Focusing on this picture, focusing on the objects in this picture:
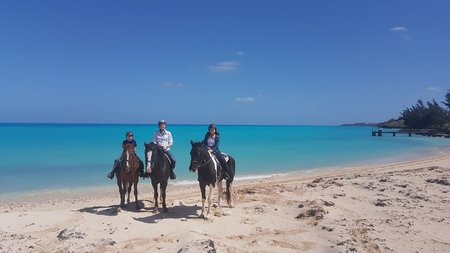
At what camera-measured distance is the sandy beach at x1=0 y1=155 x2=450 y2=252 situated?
723cm

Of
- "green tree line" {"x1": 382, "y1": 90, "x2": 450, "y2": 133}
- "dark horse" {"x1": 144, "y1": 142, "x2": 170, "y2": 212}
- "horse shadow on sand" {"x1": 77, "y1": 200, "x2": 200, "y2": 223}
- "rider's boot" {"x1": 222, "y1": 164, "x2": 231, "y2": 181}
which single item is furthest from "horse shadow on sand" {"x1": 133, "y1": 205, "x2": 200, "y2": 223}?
"green tree line" {"x1": 382, "y1": 90, "x2": 450, "y2": 133}

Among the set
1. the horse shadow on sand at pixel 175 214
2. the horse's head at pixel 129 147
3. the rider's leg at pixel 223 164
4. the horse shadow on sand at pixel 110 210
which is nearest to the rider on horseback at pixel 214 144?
the rider's leg at pixel 223 164

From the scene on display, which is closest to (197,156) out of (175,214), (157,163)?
(157,163)

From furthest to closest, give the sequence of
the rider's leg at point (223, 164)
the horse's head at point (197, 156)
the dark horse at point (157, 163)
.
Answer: the rider's leg at point (223, 164) < the dark horse at point (157, 163) < the horse's head at point (197, 156)

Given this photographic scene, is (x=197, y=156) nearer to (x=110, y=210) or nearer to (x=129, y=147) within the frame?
(x=129, y=147)

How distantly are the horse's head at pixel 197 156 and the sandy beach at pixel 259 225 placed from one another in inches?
49.4

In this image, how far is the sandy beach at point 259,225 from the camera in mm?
7227

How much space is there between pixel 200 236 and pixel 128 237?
4.69ft

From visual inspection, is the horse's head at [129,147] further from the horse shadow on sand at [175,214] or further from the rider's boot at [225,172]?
the rider's boot at [225,172]

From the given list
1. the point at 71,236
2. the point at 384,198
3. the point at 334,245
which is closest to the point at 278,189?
the point at 384,198

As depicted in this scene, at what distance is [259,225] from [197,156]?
2070 millimetres

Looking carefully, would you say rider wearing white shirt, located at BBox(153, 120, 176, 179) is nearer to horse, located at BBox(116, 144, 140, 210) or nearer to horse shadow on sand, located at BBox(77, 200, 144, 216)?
horse, located at BBox(116, 144, 140, 210)

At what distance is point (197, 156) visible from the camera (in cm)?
875

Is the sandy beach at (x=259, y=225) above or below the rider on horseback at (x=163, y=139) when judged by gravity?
below
